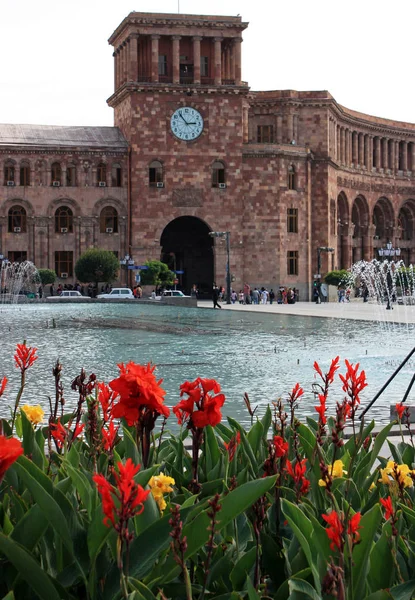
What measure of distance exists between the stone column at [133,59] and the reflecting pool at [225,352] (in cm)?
3272

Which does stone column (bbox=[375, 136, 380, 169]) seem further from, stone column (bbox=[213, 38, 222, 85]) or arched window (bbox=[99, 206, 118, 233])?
arched window (bbox=[99, 206, 118, 233])

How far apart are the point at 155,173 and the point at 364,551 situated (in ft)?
207

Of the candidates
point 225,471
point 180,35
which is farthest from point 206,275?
point 225,471

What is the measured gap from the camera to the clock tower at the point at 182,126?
214 ft

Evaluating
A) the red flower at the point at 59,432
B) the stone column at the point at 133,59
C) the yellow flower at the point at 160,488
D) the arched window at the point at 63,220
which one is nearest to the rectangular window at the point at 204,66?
the stone column at the point at 133,59

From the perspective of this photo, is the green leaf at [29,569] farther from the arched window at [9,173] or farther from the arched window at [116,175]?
the arched window at [116,175]

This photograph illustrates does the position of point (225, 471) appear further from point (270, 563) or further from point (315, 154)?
point (315, 154)

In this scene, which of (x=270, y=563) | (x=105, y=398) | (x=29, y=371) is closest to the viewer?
(x=270, y=563)

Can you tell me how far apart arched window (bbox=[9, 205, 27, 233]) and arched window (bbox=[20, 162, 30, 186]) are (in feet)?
5.41

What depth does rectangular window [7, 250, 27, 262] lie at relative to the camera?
212ft

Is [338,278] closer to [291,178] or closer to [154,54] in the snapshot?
[291,178]

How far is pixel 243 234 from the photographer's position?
6694 cm

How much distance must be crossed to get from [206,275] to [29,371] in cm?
5512

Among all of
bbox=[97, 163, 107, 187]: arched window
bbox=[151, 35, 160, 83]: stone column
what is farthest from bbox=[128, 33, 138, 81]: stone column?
bbox=[97, 163, 107, 187]: arched window
